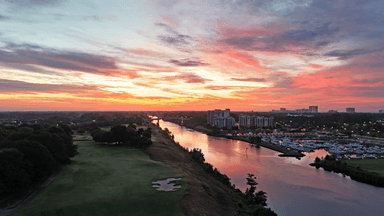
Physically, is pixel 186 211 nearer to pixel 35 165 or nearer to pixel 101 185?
pixel 101 185

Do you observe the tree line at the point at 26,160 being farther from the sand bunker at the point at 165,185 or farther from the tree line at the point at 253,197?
the tree line at the point at 253,197

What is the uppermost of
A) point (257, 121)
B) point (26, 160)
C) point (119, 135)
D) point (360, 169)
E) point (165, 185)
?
point (257, 121)

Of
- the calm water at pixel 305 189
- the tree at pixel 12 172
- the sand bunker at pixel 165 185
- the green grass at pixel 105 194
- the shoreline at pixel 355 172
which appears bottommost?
the calm water at pixel 305 189

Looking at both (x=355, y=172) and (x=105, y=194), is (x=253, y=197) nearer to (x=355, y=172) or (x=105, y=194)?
(x=105, y=194)

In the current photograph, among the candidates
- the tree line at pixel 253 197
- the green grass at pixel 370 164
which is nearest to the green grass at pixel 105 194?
the tree line at pixel 253 197


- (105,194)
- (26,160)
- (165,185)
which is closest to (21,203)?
(26,160)

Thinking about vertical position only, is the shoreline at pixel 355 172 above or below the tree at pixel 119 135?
below

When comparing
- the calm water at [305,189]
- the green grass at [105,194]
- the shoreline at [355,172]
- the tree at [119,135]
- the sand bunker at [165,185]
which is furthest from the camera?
the tree at [119,135]
